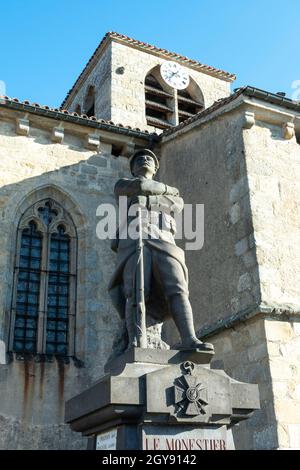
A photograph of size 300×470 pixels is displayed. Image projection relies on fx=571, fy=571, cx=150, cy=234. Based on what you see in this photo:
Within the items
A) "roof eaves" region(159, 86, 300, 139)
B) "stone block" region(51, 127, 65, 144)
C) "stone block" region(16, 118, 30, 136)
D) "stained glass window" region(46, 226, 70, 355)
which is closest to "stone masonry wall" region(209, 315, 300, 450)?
"stained glass window" region(46, 226, 70, 355)

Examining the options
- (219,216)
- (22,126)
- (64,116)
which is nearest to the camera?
(219,216)

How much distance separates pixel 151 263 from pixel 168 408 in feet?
4.28

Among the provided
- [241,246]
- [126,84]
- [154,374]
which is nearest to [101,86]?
[126,84]

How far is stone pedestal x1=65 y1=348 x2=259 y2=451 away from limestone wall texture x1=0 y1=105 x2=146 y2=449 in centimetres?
391

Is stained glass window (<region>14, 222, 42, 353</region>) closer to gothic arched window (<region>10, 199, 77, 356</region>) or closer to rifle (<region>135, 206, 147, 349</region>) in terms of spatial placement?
gothic arched window (<region>10, 199, 77, 356</region>)

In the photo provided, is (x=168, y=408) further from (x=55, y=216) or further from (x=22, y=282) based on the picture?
(x=55, y=216)

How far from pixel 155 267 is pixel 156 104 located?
11.9 metres

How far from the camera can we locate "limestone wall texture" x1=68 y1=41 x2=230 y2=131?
15.4 m

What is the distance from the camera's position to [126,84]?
52.5 feet

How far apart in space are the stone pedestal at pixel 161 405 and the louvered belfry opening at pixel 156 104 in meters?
12.0

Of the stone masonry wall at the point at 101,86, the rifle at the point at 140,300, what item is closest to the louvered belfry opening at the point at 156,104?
the stone masonry wall at the point at 101,86

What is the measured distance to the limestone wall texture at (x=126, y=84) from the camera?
50.5 feet

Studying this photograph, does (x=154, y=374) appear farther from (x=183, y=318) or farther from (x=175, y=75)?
(x=175, y=75)

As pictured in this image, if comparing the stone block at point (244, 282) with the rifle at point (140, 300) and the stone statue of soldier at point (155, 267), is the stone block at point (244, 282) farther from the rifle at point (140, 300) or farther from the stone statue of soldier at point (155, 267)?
the rifle at point (140, 300)
